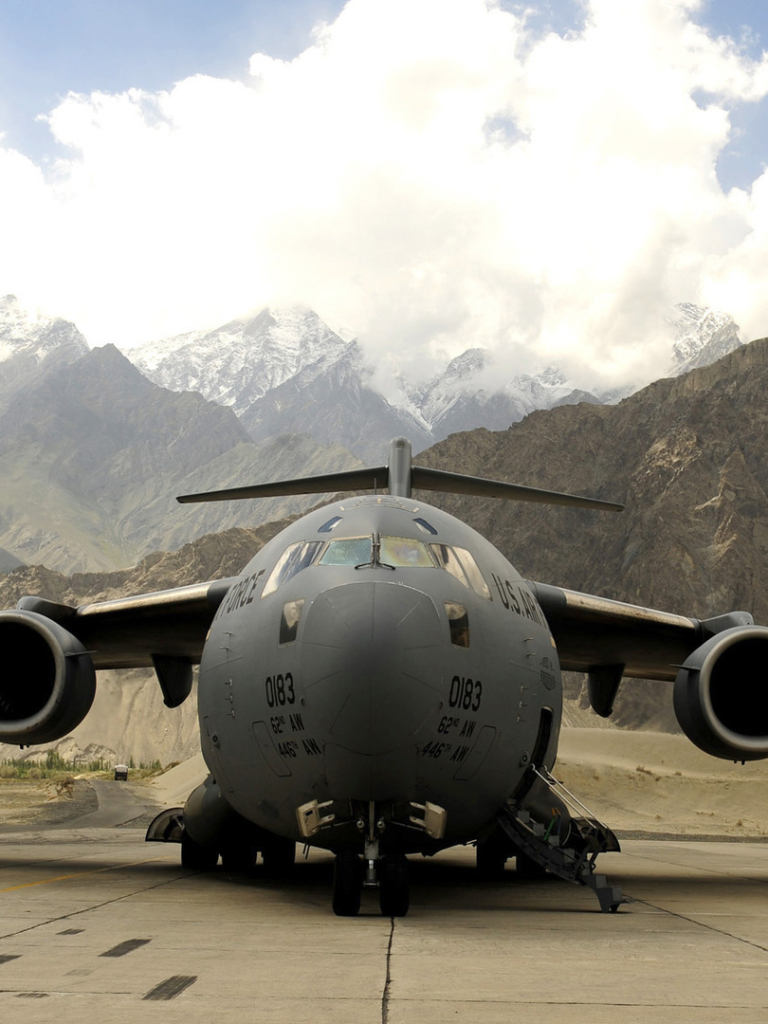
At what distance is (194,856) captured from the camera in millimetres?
12016

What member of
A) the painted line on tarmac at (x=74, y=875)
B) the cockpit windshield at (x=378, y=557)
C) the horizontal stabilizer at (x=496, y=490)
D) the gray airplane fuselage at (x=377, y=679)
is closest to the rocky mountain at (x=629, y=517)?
the painted line on tarmac at (x=74, y=875)

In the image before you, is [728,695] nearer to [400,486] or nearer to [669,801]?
[400,486]

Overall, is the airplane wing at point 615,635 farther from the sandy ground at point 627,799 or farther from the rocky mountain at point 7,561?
the rocky mountain at point 7,561

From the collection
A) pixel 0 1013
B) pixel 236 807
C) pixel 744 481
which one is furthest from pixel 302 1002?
pixel 744 481

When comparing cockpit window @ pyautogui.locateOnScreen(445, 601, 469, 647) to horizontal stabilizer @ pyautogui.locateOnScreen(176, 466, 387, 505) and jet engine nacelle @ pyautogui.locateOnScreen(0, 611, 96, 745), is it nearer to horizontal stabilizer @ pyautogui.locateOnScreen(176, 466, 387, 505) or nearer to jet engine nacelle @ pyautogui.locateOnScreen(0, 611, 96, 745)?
horizontal stabilizer @ pyautogui.locateOnScreen(176, 466, 387, 505)

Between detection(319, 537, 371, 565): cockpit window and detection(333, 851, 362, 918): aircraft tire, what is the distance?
6.54ft

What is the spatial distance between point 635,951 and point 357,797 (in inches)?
78.8

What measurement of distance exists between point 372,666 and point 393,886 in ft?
5.46

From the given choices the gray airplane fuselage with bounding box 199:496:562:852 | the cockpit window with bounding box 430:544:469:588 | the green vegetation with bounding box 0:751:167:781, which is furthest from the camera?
the green vegetation with bounding box 0:751:167:781

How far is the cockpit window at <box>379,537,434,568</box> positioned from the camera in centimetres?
776

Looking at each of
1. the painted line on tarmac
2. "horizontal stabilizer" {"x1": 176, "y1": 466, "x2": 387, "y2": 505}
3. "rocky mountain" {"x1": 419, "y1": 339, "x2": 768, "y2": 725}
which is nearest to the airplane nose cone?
the painted line on tarmac

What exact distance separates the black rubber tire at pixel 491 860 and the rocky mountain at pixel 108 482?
446 ft

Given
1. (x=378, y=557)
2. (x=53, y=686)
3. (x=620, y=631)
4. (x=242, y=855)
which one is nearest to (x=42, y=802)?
(x=53, y=686)

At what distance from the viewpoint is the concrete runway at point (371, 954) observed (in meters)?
4.62
